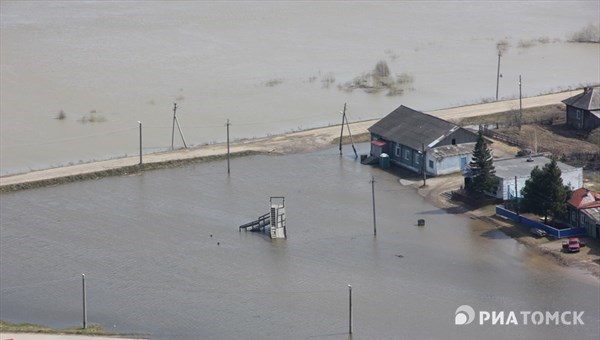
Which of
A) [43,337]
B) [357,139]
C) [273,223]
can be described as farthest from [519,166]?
[43,337]

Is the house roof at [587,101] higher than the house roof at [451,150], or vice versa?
the house roof at [587,101]

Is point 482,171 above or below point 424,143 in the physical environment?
below

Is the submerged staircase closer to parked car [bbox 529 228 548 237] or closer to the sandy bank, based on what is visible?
parked car [bbox 529 228 548 237]

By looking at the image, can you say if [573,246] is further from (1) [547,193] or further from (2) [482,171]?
(2) [482,171]

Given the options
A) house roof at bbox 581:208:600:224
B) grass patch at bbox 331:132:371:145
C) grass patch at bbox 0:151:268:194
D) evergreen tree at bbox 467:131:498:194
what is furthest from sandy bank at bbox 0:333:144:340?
grass patch at bbox 331:132:371:145

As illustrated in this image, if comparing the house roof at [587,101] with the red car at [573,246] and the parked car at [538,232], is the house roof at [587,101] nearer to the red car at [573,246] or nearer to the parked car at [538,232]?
the parked car at [538,232]

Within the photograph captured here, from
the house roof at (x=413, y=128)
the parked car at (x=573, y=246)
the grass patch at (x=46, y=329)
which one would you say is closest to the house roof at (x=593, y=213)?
the parked car at (x=573, y=246)
